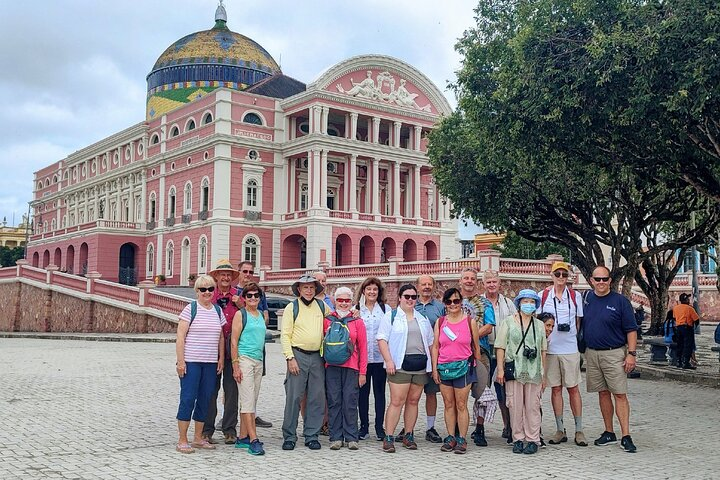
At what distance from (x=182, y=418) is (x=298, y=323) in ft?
4.78

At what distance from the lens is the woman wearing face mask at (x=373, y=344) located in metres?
8.26

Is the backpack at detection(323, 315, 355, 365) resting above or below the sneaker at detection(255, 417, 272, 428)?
above

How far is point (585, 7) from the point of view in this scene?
12430 millimetres

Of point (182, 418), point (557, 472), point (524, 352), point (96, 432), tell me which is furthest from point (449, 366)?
point (96, 432)

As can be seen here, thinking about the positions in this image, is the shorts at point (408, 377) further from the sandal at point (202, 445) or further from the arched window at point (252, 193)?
the arched window at point (252, 193)

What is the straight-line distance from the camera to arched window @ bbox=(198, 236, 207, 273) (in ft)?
139

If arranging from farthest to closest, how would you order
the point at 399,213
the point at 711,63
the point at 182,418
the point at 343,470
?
the point at 399,213, the point at 711,63, the point at 182,418, the point at 343,470

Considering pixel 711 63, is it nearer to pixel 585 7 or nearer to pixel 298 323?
pixel 585 7

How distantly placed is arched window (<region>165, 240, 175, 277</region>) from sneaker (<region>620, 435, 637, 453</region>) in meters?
40.4

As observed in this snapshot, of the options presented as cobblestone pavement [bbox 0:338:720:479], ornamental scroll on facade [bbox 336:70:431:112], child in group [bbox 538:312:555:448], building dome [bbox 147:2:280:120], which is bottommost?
cobblestone pavement [bbox 0:338:720:479]

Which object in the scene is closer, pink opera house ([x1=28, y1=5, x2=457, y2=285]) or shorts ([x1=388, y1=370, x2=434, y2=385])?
shorts ([x1=388, y1=370, x2=434, y2=385])

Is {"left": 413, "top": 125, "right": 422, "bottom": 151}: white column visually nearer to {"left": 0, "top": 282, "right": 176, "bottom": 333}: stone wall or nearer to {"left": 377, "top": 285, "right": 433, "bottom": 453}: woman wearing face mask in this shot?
{"left": 0, "top": 282, "right": 176, "bottom": 333}: stone wall

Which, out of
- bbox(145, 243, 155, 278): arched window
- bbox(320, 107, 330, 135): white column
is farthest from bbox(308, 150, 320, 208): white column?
bbox(145, 243, 155, 278): arched window

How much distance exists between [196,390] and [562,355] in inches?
151
